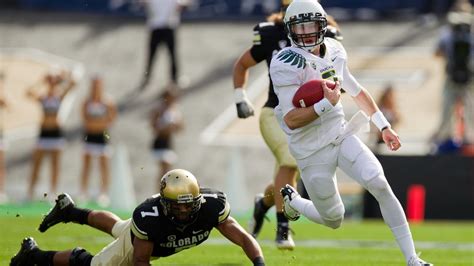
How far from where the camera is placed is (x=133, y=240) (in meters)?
6.91

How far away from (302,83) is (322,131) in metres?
0.30

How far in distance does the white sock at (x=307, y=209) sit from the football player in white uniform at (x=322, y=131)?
0.04 meters

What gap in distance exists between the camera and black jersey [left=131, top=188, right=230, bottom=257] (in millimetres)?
6770

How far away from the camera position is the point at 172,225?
6.81m

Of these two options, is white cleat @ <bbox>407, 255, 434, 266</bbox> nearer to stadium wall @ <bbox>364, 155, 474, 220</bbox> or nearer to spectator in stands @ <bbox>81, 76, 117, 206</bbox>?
stadium wall @ <bbox>364, 155, 474, 220</bbox>

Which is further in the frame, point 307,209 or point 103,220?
point 103,220

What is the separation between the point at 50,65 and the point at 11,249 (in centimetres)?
1145

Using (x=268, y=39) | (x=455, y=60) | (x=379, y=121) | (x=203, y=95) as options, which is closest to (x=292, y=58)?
(x=379, y=121)

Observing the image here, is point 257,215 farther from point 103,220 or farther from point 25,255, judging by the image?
point 25,255

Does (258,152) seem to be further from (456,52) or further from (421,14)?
(421,14)

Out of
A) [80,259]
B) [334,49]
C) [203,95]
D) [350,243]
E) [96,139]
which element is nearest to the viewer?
[80,259]

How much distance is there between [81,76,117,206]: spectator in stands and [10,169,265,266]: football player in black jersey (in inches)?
323

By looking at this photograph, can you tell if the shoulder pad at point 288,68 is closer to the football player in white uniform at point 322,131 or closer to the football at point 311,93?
the football player in white uniform at point 322,131

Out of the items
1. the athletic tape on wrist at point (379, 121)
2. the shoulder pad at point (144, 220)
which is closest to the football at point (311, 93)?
the athletic tape on wrist at point (379, 121)
